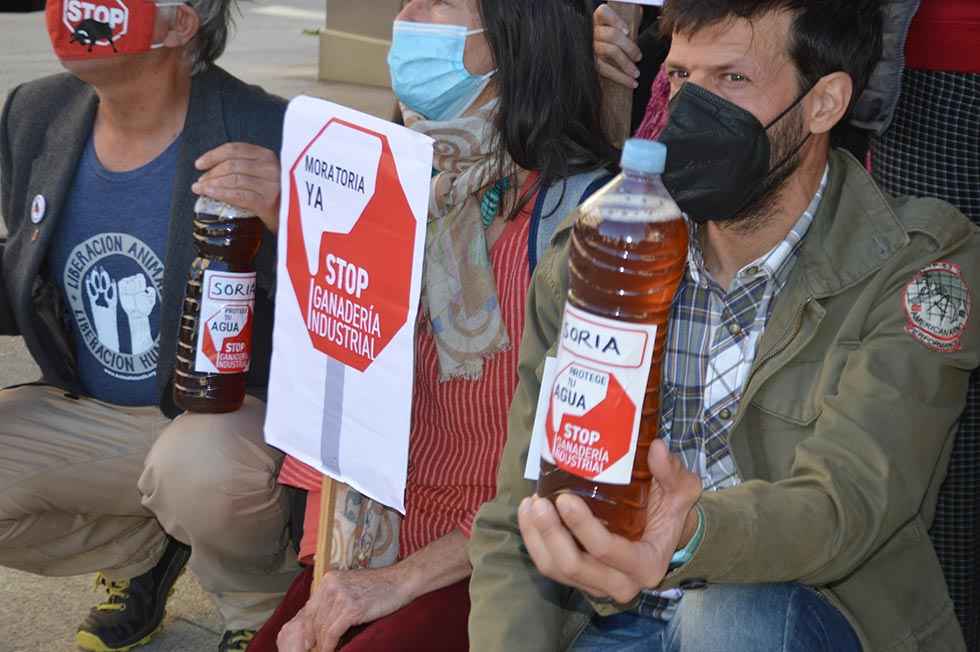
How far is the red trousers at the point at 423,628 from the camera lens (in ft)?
9.23

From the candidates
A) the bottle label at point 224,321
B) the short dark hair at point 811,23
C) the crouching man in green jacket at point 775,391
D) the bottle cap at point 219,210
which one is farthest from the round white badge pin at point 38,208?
the short dark hair at point 811,23

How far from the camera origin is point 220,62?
13938 millimetres

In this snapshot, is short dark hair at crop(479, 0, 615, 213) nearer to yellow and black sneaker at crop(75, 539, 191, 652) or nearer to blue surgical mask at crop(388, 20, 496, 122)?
blue surgical mask at crop(388, 20, 496, 122)

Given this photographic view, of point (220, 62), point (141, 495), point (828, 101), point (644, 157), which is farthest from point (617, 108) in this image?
point (220, 62)

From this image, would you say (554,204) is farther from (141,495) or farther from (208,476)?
(141,495)

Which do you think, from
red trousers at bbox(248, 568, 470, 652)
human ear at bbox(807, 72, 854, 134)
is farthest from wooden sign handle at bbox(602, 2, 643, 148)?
red trousers at bbox(248, 568, 470, 652)

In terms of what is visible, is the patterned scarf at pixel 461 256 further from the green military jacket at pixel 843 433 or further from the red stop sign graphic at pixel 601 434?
the red stop sign graphic at pixel 601 434

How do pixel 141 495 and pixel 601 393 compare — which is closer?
pixel 601 393

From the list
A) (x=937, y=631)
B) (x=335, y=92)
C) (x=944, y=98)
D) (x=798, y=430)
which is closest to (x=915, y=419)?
(x=798, y=430)

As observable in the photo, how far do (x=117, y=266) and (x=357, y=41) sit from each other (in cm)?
942

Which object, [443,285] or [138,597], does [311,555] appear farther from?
[138,597]

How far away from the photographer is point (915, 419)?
2303 millimetres

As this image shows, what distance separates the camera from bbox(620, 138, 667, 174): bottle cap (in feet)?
6.30

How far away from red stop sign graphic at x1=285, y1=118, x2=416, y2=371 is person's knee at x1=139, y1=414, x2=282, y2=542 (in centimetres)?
68
